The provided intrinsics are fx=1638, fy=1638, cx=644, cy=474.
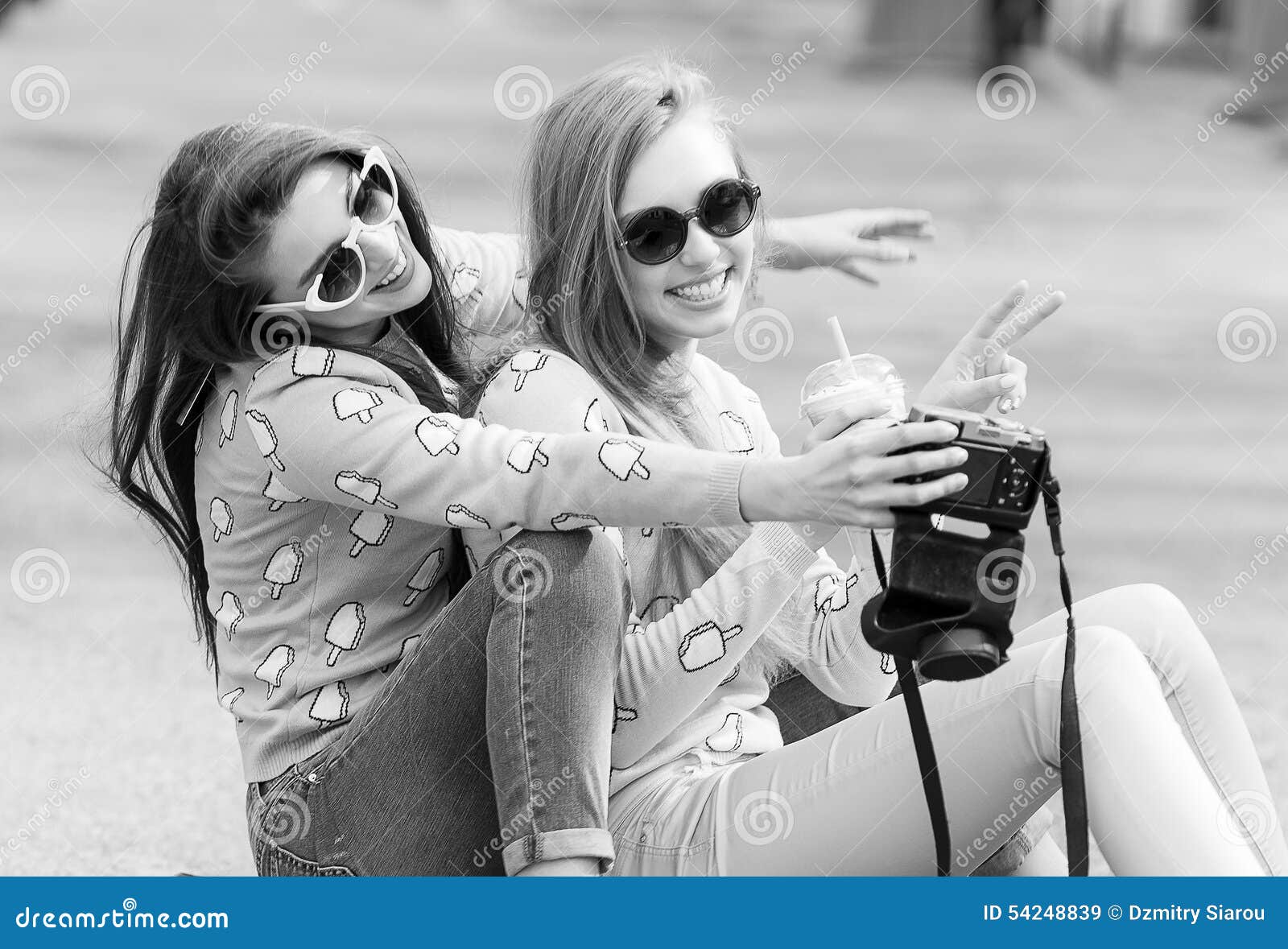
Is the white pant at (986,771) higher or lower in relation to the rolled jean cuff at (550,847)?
higher

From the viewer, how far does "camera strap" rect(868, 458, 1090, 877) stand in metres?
1.67

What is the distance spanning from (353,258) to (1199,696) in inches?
43.3

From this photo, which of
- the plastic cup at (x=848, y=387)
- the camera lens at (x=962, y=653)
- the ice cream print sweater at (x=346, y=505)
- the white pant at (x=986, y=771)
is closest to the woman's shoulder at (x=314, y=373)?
the ice cream print sweater at (x=346, y=505)

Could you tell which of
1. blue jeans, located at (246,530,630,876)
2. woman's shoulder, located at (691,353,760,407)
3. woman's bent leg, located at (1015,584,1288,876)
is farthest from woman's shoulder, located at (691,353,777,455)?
woman's bent leg, located at (1015,584,1288,876)

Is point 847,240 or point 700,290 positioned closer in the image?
point 700,290

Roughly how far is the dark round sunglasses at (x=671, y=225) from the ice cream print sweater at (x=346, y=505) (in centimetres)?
Result: 34

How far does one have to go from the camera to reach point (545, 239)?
212cm

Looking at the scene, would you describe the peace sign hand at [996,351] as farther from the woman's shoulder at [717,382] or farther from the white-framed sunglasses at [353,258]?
the white-framed sunglasses at [353,258]

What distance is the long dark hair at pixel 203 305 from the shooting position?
76.5 inches

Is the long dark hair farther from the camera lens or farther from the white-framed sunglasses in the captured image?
the camera lens

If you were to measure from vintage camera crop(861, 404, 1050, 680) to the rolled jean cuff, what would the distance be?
16.2 inches

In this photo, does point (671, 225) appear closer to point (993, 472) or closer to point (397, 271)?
point (397, 271)

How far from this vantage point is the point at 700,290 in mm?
2086

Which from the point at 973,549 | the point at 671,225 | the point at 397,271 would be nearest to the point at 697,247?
the point at 671,225
